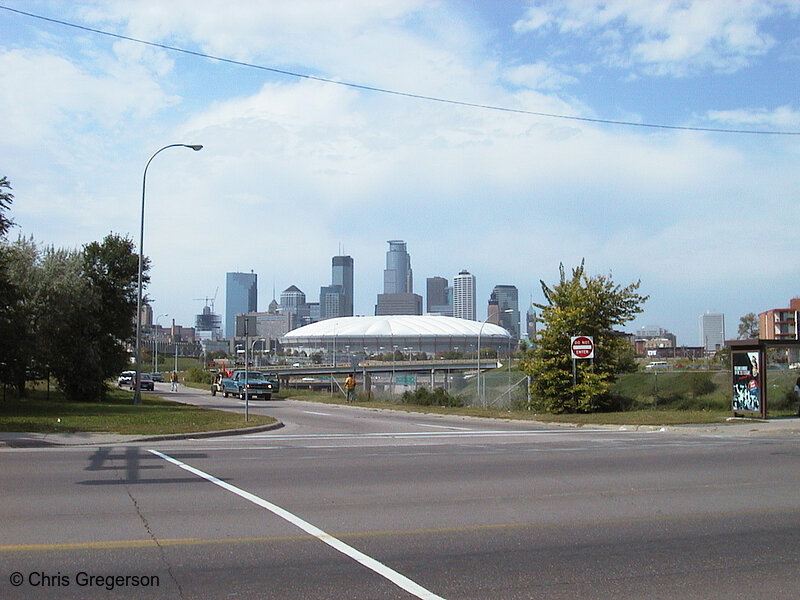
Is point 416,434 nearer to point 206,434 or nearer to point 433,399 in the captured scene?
point 206,434

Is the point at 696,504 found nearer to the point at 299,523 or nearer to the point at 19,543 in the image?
the point at 299,523

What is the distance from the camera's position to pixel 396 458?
51.5 feet

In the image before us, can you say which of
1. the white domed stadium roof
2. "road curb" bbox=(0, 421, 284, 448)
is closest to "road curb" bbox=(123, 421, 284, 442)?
"road curb" bbox=(0, 421, 284, 448)

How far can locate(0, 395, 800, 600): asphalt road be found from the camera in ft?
22.0

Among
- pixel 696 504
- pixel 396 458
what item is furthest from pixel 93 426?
pixel 696 504

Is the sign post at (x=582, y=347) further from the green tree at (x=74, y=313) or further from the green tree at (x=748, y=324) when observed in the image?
the green tree at (x=748, y=324)

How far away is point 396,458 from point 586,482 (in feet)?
14.9

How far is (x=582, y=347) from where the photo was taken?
27906 millimetres

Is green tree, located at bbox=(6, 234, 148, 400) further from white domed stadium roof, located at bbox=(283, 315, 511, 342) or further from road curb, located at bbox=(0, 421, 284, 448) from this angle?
white domed stadium roof, located at bbox=(283, 315, 511, 342)

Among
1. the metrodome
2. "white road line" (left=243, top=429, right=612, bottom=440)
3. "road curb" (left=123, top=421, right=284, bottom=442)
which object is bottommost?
"white road line" (left=243, top=429, right=612, bottom=440)

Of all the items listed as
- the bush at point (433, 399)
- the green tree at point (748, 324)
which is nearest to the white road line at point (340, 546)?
the bush at point (433, 399)

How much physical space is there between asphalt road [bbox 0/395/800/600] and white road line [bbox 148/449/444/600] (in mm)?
33

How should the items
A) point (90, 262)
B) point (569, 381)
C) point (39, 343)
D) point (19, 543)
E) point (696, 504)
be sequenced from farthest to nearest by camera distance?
point (90, 262)
point (39, 343)
point (569, 381)
point (696, 504)
point (19, 543)

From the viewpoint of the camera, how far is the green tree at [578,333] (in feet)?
97.7
